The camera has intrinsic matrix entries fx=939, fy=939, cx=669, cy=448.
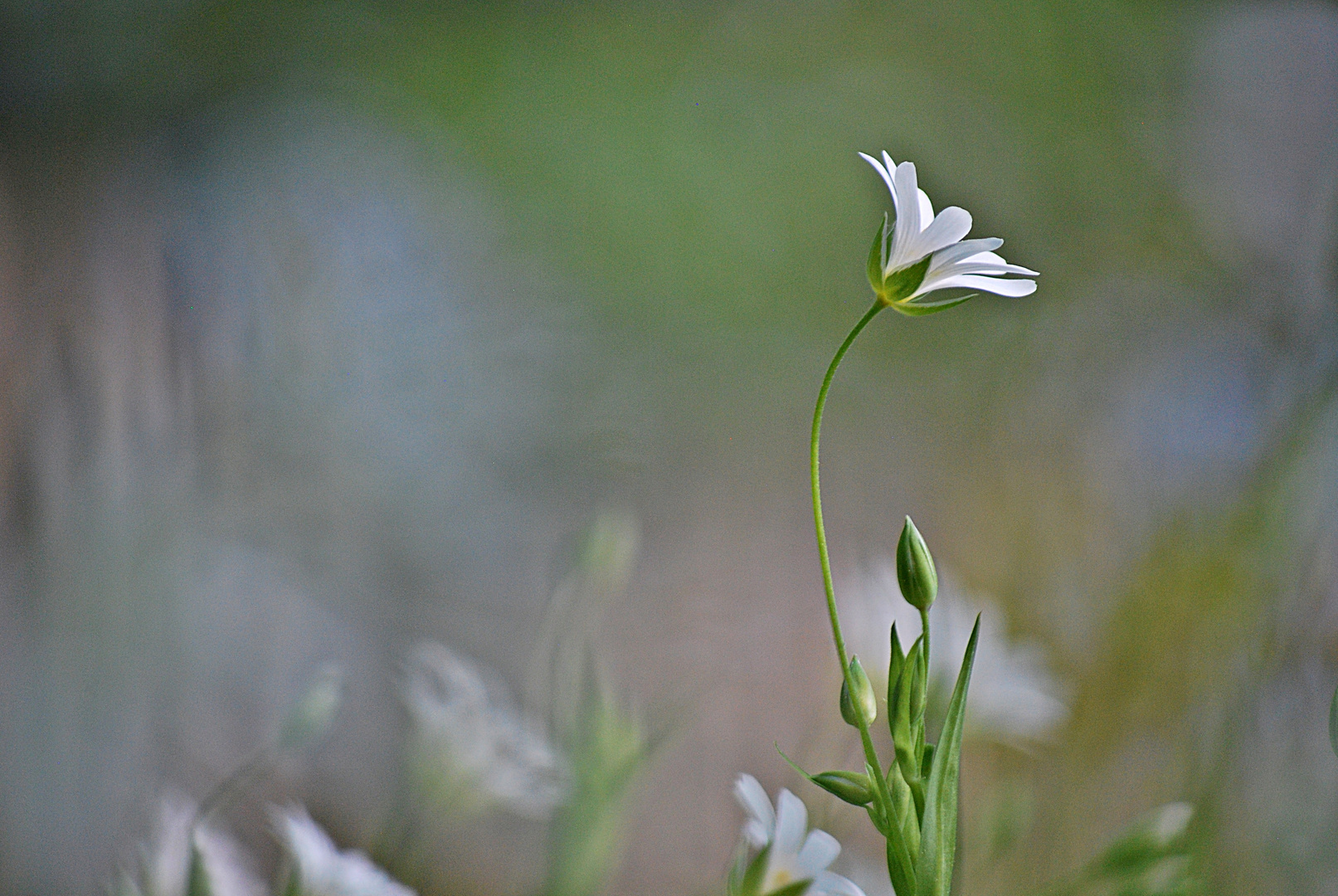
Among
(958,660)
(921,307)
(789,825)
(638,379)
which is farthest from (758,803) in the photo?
(638,379)

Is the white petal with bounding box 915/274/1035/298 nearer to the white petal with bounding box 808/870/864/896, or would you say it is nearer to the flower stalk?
the flower stalk

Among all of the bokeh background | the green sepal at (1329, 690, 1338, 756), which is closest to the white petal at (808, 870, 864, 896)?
the green sepal at (1329, 690, 1338, 756)

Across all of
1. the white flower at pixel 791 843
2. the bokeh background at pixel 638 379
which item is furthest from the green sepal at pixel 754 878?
the bokeh background at pixel 638 379

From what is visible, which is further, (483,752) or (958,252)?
(483,752)

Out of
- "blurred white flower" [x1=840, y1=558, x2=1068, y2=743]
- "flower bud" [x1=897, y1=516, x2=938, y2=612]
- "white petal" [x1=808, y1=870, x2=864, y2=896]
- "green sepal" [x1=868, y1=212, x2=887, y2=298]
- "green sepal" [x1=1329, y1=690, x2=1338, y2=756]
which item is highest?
"green sepal" [x1=868, y1=212, x2=887, y2=298]

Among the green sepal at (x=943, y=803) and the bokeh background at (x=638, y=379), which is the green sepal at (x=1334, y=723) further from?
the bokeh background at (x=638, y=379)

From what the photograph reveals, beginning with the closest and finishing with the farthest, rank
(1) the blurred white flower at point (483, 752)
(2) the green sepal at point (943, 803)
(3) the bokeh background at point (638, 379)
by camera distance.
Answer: (2) the green sepal at point (943, 803)
(1) the blurred white flower at point (483, 752)
(3) the bokeh background at point (638, 379)

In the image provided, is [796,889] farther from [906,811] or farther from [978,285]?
[978,285]
